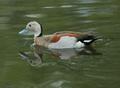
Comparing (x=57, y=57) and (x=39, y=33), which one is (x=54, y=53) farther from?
(x=39, y=33)

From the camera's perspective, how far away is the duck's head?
1545 cm

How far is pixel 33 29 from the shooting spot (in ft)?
51.2

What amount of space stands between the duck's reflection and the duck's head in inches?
28.3

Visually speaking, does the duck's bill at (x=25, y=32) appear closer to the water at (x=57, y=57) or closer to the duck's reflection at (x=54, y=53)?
the water at (x=57, y=57)

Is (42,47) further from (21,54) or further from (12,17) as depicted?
(12,17)

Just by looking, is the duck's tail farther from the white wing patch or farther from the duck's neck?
the duck's neck

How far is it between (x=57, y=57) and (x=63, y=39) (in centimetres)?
105

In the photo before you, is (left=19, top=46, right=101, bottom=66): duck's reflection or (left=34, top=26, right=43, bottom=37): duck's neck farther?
(left=34, top=26, right=43, bottom=37): duck's neck

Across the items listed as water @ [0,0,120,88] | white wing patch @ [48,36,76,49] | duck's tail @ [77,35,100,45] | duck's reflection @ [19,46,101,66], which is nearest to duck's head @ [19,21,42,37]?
water @ [0,0,120,88]

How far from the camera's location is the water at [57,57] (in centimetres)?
1168

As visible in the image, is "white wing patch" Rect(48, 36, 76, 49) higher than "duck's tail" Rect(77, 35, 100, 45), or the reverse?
"duck's tail" Rect(77, 35, 100, 45)

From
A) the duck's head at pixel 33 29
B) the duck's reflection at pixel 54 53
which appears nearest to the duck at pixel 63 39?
the duck's head at pixel 33 29

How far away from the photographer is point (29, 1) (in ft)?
64.7

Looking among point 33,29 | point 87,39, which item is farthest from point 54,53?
point 33,29
